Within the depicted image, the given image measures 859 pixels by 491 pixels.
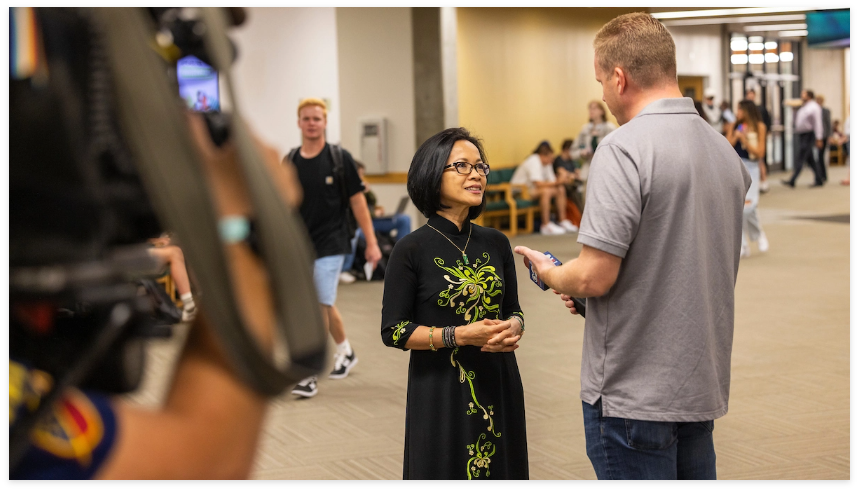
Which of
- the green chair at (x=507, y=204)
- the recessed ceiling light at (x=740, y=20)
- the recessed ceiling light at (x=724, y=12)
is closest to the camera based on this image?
the green chair at (x=507, y=204)

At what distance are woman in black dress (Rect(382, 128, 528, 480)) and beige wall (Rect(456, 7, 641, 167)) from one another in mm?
10614

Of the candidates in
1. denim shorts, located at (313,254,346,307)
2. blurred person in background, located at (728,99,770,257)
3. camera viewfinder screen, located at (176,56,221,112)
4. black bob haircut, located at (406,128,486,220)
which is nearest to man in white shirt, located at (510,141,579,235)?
blurred person in background, located at (728,99,770,257)

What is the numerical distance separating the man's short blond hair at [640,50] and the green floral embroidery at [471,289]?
768mm

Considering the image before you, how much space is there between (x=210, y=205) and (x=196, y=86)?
0.14 metres

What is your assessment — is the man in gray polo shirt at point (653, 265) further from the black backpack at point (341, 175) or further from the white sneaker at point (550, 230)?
the white sneaker at point (550, 230)

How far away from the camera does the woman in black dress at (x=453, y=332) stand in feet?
8.80

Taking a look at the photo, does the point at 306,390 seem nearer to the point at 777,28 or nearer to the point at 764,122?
the point at 764,122

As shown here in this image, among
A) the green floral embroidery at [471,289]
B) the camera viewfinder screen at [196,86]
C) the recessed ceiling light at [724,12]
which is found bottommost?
the green floral embroidery at [471,289]

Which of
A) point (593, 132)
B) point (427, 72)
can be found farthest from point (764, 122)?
point (427, 72)

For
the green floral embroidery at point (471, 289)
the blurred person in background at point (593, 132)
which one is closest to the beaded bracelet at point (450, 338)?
the green floral embroidery at point (471, 289)

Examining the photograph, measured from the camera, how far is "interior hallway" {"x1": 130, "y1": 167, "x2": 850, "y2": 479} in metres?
4.06

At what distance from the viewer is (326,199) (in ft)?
18.1

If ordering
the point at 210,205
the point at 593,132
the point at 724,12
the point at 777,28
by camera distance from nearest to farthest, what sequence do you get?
the point at 210,205, the point at 593,132, the point at 724,12, the point at 777,28

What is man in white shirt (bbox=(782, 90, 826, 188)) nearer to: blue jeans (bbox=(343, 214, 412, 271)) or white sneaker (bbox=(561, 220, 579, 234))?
white sneaker (bbox=(561, 220, 579, 234))
